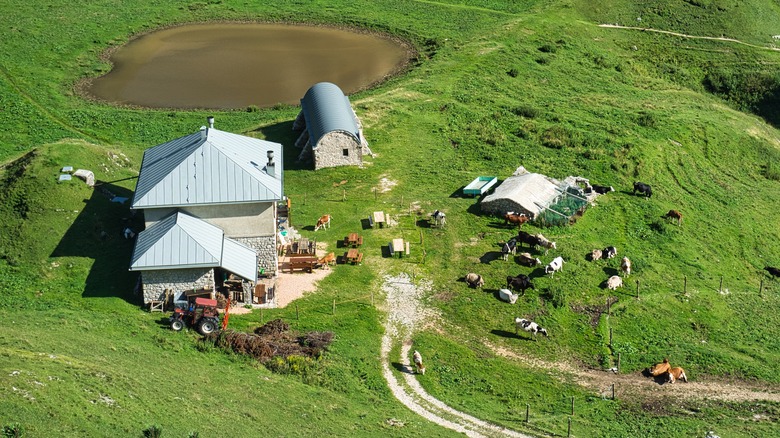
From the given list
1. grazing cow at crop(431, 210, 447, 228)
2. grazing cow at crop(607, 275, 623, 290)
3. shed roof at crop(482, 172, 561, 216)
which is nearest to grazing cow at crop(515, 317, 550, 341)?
grazing cow at crop(607, 275, 623, 290)

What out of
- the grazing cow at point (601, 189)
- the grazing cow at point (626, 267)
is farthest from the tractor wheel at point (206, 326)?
the grazing cow at point (601, 189)

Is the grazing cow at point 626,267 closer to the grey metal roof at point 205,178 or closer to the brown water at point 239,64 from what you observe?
the grey metal roof at point 205,178

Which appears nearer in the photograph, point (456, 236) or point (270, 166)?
point (270, 166)

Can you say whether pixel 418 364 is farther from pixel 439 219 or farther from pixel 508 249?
pixel 439 219

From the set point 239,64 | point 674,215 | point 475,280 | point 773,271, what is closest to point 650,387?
point 475,280

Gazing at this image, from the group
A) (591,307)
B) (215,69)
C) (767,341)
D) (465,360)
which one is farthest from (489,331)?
(215,69)

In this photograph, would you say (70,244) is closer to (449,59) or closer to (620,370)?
(620,370)
